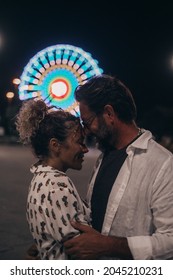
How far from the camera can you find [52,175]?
6.93ft

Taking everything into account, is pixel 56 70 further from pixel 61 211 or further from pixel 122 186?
pixel 61 211

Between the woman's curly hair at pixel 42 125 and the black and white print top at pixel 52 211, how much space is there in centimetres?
18

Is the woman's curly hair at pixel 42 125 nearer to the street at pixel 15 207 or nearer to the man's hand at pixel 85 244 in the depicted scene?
the man's hand at pixel 85 244

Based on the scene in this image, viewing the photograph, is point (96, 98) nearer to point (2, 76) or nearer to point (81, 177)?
point (81, 177)

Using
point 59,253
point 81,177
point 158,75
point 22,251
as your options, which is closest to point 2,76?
point 158,75

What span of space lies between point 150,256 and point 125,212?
9.7 inches

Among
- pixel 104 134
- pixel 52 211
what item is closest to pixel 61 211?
pixel 52 211

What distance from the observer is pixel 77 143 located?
230 cm

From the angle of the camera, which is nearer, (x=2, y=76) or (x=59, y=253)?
Answer: (x=59, y=253)

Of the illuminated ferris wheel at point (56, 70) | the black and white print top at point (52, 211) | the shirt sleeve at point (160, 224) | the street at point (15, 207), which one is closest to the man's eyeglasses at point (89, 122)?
the black and white print top at point (52, 211)

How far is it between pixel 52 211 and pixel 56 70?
14.9 m

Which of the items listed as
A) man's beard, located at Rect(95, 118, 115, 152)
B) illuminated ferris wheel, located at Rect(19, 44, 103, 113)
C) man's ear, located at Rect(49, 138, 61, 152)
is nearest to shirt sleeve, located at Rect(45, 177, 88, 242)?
man's ear, located at Rect(49, 138, 61, 152)

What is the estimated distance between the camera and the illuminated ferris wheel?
1549 centimetres
